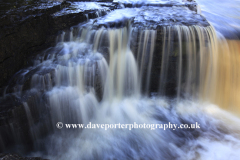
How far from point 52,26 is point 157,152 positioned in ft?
14.6

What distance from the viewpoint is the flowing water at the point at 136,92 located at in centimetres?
396

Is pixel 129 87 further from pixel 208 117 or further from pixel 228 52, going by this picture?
pixel 228 52

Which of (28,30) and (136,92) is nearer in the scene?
(28,30)

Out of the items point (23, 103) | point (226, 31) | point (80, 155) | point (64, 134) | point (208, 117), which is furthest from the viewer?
point (226, 31)

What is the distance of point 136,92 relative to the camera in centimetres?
529

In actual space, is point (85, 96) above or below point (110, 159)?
above

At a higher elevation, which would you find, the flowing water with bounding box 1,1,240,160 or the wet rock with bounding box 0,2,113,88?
the wet rock with bounding box 0,2,113,88

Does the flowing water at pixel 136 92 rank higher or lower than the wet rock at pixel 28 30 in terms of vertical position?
lower

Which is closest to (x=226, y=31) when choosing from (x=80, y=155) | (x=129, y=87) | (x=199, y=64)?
(x=199, y=64)

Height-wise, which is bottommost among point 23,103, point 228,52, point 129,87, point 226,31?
point 129,87

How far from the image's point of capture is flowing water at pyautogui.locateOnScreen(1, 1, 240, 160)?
3.96m

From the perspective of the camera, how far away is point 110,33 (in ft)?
17.5

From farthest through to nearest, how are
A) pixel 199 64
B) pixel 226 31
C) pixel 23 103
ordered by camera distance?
pixel 226 31
pixel 199 64
pixel 23 103

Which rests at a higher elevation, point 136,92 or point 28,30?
point 28,30
